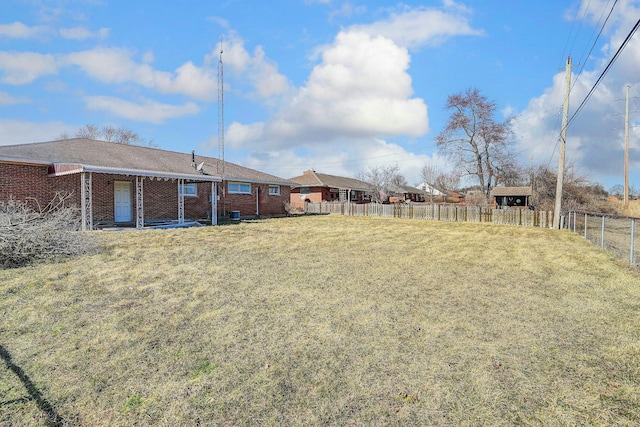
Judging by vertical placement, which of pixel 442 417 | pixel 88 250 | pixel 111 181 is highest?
pixel 111 181

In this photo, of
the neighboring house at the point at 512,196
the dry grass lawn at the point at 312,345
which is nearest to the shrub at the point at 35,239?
the dry grass lawn at the point at 312,345

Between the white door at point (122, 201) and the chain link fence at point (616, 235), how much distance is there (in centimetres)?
1766

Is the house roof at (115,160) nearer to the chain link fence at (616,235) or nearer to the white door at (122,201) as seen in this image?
the white door at (122,201)

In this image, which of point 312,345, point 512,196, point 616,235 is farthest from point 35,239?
point 512,196

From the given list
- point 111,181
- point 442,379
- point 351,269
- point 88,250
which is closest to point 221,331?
point 442,379

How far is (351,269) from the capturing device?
23.9ft

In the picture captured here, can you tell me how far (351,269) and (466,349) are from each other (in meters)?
3.68

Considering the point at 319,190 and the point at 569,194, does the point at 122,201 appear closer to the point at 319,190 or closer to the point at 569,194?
the point at 319,190

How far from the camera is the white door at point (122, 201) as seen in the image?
15.4 meters

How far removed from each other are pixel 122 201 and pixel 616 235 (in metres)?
19.8

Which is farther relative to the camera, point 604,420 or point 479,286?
point 479,286

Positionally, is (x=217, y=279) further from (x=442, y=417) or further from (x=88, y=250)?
(x=442, y=417)

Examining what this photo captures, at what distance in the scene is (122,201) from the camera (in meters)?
15.6

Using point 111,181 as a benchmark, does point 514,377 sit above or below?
below
